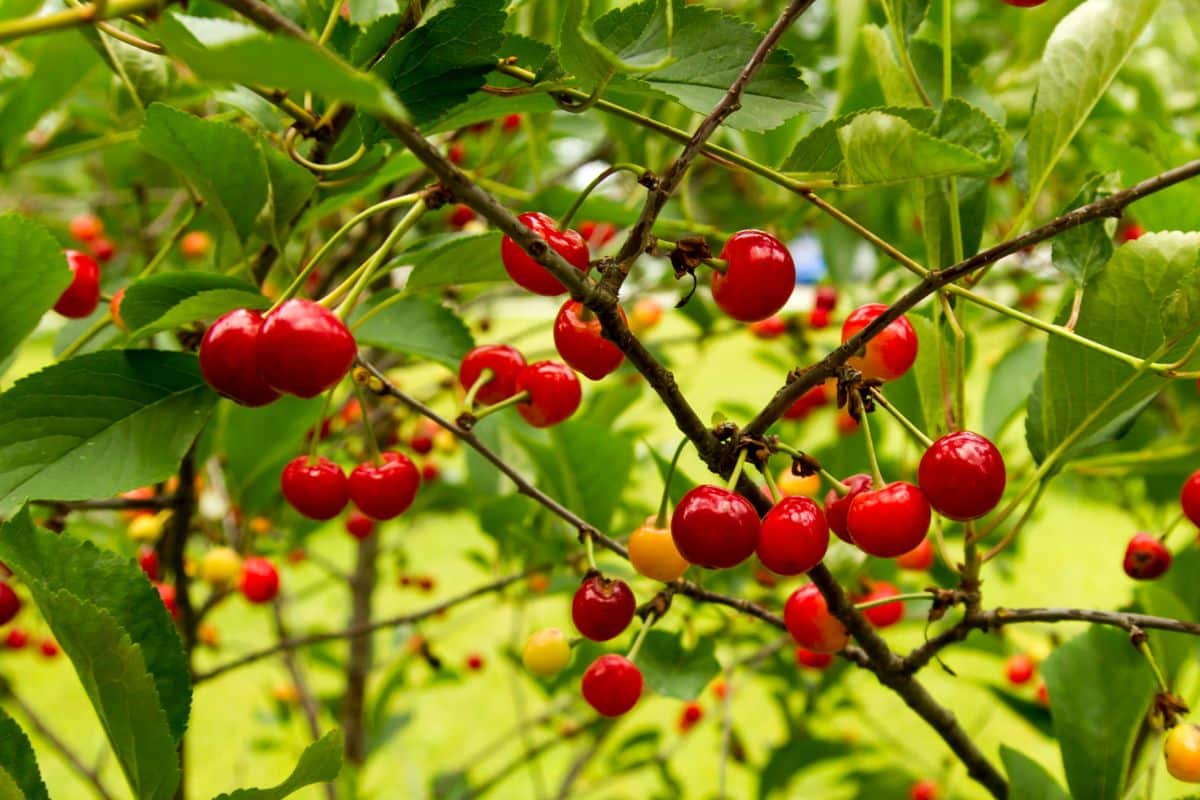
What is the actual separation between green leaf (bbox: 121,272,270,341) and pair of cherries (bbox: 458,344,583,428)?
0.63ft

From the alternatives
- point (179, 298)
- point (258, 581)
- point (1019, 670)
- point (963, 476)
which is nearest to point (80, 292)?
point (179, 298)

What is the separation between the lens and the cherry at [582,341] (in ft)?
2.10

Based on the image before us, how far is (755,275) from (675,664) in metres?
0.43

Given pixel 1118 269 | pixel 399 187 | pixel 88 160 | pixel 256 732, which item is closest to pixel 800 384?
pixel 1118 269

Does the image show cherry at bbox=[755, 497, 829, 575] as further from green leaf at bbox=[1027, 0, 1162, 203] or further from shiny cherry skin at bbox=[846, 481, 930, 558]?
green leaf at bbox=[1027, 0, 1162, 203]

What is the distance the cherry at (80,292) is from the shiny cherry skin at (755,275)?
1.90 feet

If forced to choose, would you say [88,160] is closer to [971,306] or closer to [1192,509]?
[971,306]

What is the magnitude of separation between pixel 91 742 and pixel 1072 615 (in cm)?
343

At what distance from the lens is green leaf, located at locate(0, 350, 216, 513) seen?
66cm

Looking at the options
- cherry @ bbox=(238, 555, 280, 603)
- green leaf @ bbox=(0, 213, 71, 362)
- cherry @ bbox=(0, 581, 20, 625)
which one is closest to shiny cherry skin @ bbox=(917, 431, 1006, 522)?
green leaf @ bbox=(0, 213, 71, 362)

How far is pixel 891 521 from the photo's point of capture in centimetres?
60

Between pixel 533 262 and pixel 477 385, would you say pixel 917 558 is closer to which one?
pixel 477 385

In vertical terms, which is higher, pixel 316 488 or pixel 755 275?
pixel 755 275

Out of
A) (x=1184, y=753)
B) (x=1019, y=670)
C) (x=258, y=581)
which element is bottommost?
(x=1019, y=670)
